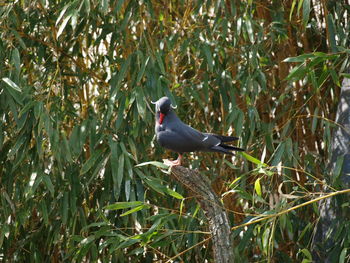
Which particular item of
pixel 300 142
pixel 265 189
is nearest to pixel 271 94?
pixel 300 142

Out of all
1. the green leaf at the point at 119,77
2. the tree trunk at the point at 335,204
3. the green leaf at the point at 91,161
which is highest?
the green leaf at the point at 119,77

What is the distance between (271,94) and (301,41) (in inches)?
13.2

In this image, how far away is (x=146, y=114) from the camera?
3570 millimetres

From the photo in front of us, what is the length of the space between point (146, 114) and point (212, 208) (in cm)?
85

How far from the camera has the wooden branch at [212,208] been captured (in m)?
2.81

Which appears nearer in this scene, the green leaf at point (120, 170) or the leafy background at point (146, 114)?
the green leaf at point (120, 170)

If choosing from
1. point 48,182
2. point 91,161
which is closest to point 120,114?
point 91,161

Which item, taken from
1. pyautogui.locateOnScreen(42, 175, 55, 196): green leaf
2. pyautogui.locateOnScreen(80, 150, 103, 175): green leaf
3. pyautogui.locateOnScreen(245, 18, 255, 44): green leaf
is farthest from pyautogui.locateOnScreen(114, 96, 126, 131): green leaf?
pyautogui.locateOnScreen(245, 18, 255, 44): green leaf

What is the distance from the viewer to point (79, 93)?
13.7ft

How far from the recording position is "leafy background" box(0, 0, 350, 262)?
3518 millimetres

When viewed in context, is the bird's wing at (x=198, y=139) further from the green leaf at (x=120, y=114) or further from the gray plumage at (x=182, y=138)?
the green leaf at (x=120, y=114)

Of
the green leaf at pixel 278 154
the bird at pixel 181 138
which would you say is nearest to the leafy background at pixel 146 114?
the green leaf at pixel 278 154

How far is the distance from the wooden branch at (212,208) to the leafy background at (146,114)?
354 mm

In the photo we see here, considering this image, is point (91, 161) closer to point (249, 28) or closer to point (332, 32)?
point (249, 28)
